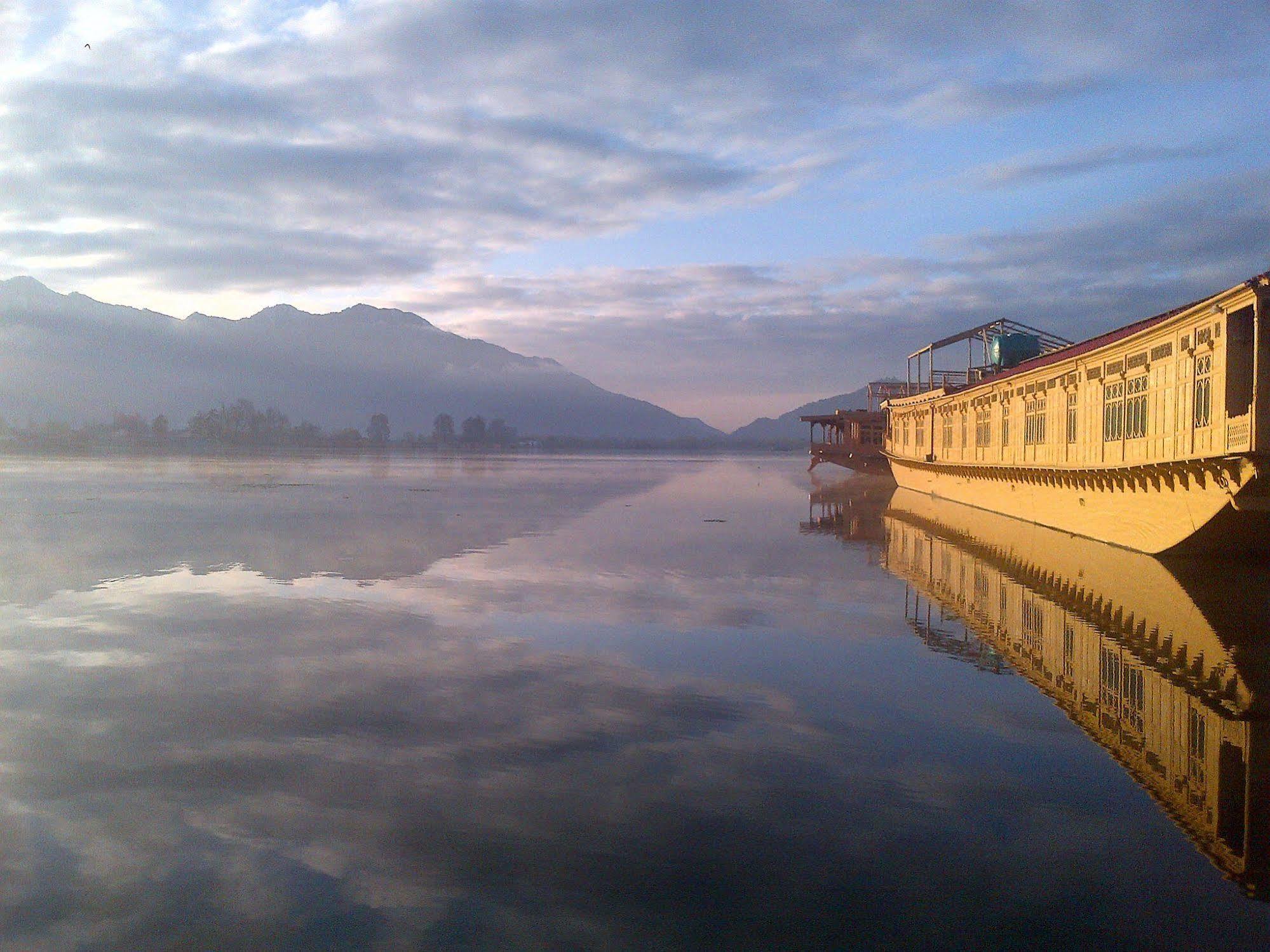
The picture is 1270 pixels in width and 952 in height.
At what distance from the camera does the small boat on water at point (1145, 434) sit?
18.7 metres

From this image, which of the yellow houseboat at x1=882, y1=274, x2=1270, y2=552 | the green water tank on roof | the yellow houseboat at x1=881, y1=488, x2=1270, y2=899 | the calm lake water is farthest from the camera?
the green water tank on roof

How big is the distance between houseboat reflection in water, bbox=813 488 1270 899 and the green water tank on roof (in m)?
30.4

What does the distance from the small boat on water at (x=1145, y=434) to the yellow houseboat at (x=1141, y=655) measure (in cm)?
131

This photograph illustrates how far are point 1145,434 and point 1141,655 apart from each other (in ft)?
39.5

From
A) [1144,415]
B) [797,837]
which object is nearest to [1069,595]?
[1144,415]

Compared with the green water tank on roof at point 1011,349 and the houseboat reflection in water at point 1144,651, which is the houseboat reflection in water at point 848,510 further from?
the green water tank on roof at point 1011,349

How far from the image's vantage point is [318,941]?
5668 millimetres

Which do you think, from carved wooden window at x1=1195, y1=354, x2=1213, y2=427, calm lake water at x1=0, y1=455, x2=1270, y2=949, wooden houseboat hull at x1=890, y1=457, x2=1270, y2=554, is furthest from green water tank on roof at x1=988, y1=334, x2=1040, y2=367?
calm lake water at x1=0, y1=455, x2=1270, y2=949

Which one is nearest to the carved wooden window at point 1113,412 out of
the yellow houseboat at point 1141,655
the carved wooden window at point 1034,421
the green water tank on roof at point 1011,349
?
the yellow houseboat at point 1141,655

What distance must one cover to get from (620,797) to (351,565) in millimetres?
16011

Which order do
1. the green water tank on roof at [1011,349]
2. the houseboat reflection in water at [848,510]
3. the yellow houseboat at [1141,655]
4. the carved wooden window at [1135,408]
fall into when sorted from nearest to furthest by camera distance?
the yellow houseboat at [1141,655], the carved wooden window at [1135,408], the houseboat reflection in water at [848,510], the green water tank on roof at [1011,349]

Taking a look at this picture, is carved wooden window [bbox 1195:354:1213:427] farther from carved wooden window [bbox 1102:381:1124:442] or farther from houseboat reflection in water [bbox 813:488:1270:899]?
carved wooden window [bbox 1102:381:1124:442]

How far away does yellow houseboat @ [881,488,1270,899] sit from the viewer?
8.04 meters

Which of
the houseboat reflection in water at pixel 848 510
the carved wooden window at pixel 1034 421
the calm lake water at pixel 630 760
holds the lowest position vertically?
the calm lake water at pixel 630 760
